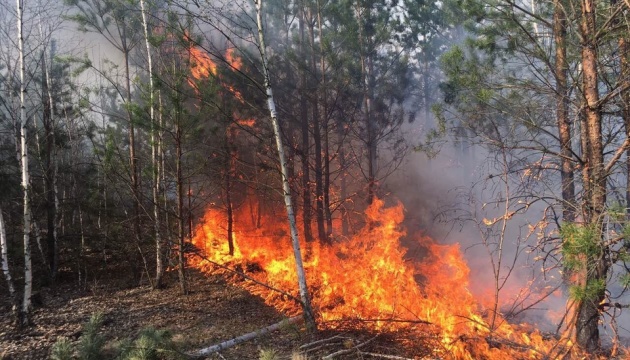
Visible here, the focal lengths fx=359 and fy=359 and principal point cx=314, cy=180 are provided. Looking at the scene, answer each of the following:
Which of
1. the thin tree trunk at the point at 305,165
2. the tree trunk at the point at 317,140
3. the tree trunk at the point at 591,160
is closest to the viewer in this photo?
the tree trunk at the point at 591,160

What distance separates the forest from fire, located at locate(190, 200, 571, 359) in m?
0.06

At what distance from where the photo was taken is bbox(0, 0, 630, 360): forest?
531 cm

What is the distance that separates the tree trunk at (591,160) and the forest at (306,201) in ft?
0.09

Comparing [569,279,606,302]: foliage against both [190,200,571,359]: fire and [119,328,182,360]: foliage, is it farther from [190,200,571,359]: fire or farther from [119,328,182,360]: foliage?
[119,328,182,360]: foliage

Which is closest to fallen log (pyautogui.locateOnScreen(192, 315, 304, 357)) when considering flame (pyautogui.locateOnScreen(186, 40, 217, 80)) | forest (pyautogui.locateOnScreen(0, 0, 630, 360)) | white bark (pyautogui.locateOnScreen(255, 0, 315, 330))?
forest (pyautogui.locateOnScreen(0, 0, 630, 360))

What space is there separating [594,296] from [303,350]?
428cm

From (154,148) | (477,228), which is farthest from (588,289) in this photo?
(154,148)

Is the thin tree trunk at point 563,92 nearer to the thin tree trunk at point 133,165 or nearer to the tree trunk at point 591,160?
the tree trunk at point 591,160

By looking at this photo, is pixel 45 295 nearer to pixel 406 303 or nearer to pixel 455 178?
pixel 406 303

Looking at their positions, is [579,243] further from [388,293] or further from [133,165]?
[133,165]

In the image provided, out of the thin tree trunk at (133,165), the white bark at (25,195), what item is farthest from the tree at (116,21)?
the white bark at (25,195)

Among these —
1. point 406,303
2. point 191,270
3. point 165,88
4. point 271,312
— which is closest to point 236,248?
point 191,270

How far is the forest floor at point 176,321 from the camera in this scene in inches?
254

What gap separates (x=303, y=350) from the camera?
6078 millimetres
